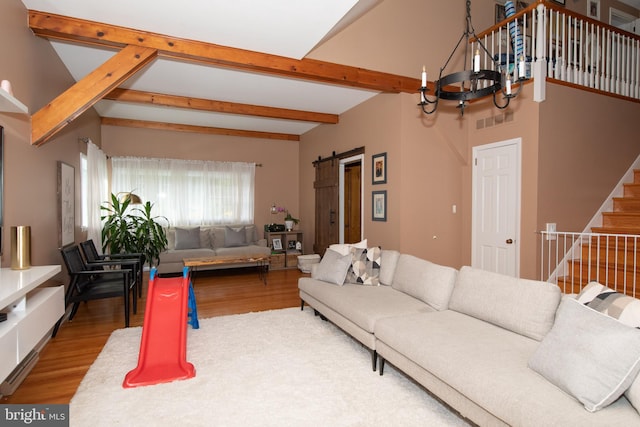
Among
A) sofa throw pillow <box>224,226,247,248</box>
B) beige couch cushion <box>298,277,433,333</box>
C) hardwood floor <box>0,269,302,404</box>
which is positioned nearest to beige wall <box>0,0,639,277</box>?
hardwood floor <box>0,269,302,404</box>

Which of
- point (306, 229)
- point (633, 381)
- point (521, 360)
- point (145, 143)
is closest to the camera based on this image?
point (633, 381)

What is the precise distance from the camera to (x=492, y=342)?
2088mm

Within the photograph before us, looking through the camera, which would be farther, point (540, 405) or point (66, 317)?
point (66, 317)

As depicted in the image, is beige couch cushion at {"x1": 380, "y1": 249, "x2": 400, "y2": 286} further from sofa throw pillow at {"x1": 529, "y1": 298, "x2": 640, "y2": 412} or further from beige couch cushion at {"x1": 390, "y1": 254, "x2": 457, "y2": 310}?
sofa throw pillow at {"x1": 529, "y1": 298, "x2": 640, "y2": 412}

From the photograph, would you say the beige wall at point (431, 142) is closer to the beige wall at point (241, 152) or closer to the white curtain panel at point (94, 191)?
the white curtain panel at point (94, 191)

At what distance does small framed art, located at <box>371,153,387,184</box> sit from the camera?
194 inches

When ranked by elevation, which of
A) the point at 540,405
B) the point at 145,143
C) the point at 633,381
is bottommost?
the point at 540,405

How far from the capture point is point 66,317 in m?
3.82

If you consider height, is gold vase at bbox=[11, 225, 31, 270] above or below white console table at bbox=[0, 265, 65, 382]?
above

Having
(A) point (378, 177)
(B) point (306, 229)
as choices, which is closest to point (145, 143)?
(B) point (306, 229)

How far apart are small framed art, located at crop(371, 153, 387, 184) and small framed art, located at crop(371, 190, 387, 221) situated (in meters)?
0.18

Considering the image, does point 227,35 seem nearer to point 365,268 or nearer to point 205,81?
point 205,81

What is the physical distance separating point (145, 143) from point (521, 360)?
7081mm

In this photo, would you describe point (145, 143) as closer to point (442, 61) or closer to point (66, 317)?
point (66, 317)
